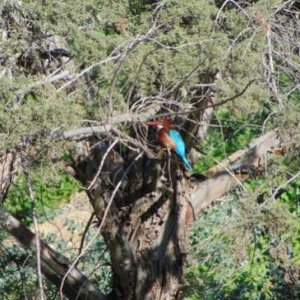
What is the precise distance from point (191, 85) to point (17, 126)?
118 cm

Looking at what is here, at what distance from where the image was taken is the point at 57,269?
6.45 m

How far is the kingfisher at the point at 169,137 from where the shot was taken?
19.2 ft

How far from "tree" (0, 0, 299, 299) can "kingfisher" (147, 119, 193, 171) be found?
0.12 m

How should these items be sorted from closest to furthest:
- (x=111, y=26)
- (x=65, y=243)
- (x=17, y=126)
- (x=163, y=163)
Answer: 1. (x=17, y=126)
2. (x=111, y=26)
3. (x=163, y=163)
4. (x=65, y=243)

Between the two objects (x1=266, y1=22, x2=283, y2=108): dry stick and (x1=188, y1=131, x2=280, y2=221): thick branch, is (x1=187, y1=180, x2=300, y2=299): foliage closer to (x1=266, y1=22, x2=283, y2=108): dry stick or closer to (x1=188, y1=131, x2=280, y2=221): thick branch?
(x1=188, y1=131, x2=280, y2=221): thick branch

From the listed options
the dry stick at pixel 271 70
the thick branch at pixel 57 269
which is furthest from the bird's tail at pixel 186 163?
the thick branch at pixel 57 269

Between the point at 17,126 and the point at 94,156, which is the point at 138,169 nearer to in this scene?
the point at 94,156

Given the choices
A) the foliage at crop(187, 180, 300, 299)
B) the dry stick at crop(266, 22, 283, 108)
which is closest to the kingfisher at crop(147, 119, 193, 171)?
the foliage at crop(187, 180, 300, 299)

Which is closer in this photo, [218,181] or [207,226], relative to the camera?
[218,181]

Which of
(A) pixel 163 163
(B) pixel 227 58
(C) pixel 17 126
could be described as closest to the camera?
(C) pixel 17 126

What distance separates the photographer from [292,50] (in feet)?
19.2

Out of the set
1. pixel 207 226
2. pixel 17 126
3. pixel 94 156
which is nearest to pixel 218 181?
pixel 94 156

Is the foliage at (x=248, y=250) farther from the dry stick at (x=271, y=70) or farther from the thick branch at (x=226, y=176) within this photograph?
the dry stick at (x=271, y=70)

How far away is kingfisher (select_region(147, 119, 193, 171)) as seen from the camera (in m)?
5.86
